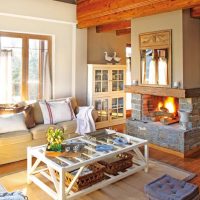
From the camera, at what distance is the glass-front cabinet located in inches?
238

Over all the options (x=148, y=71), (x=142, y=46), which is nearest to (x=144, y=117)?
(x=148, y=71)

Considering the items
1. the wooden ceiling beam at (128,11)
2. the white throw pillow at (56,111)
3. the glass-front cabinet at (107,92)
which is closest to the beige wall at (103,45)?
the glass-front cabinet at (107,92)

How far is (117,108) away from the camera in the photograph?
6578 millimetres

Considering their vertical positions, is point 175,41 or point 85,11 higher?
point 85,11

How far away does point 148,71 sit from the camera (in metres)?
4.86

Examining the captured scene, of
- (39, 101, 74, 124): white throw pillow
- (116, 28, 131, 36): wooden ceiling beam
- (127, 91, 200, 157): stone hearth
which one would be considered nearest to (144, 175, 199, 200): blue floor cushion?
(127, 91, 200, 157): stone hearth

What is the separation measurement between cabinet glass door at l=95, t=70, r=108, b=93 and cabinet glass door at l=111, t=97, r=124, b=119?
47 centimetres

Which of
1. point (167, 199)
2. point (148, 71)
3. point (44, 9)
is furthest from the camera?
point (44, 9)

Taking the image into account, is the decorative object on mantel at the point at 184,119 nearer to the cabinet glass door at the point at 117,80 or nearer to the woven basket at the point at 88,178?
the woven basket at the point at 88,178

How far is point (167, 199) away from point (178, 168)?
1644mm

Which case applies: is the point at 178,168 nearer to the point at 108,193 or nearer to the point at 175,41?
the point at 108,193

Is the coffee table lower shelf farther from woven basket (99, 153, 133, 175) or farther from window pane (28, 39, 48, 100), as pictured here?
window pane (28, 39, 48, 100)

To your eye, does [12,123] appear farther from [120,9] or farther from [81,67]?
[120,9]

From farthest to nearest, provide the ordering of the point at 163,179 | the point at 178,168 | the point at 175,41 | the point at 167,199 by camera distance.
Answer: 1. the point at 175,41
2. the point at 178,168
3. the point at 163,179
4. the point at 167,199
